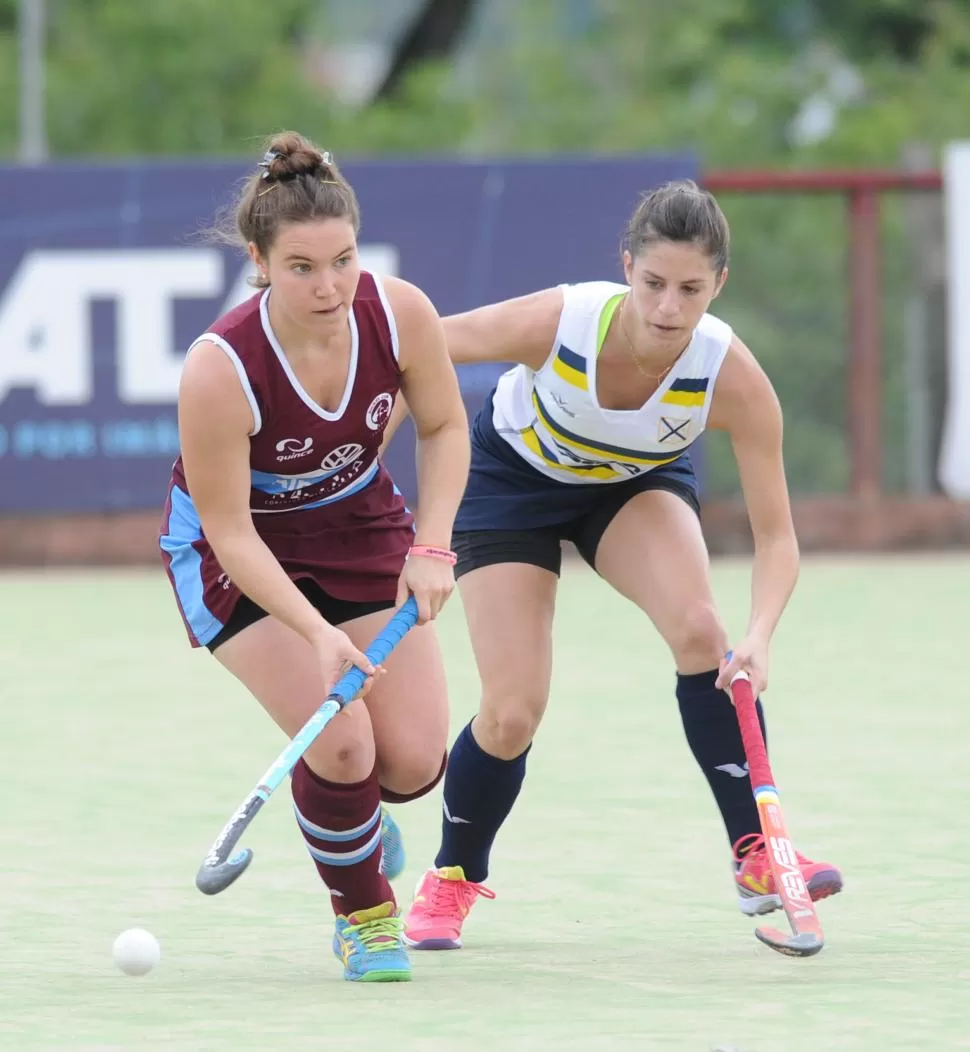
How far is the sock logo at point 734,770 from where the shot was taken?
434 cm

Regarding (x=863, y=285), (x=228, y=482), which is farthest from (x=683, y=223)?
(x=863, y=285)

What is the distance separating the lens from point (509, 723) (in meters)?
4.34

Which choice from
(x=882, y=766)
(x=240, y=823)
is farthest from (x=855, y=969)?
(x=882, y=766)

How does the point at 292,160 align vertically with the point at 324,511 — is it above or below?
above

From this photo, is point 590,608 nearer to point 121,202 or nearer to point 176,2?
point 121,202

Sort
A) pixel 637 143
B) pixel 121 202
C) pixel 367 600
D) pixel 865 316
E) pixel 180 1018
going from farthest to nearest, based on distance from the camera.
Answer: pixel 637 143 → pixel 865 316 → pixel 121 202 → pixel 367 600 → pixel 180 1018

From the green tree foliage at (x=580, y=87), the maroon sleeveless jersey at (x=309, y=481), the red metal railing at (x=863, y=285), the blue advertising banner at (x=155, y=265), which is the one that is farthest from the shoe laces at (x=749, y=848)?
the green tree foliage at (x=580, y=87)

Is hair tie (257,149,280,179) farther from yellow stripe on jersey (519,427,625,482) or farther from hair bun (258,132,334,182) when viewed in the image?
yellow stripe on jersey (519,427,625,482)

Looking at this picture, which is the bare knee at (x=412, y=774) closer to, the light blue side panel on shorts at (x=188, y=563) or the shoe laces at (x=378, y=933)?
the shoe laces at (x=378, y=933)

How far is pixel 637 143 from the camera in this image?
68.5ft

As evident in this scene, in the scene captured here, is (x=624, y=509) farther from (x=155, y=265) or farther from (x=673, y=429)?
(x=155, y=265)

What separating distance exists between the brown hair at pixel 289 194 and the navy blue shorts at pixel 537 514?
2.89ft

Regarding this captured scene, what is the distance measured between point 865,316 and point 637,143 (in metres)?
9.87

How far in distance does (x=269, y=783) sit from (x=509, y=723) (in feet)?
2.25
